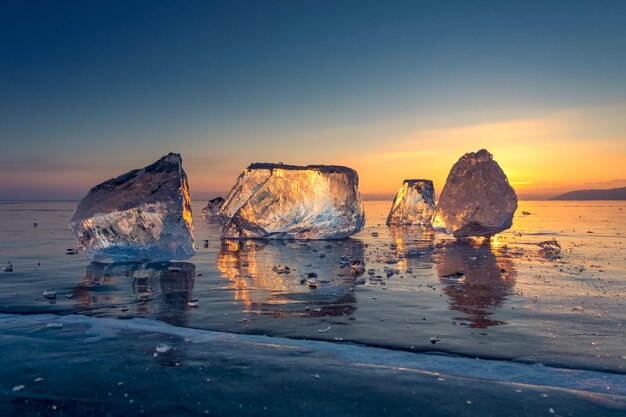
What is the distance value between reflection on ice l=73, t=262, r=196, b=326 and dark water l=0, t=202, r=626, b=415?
4 cm

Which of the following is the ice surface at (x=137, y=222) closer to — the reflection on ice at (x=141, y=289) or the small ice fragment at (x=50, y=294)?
the reflection on ice at (x=141, y=289)

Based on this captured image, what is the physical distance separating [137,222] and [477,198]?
1035 centimetres

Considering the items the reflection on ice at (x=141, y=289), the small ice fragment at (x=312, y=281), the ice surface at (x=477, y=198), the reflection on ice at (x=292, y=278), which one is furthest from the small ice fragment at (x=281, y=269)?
the ice surface at (x=477, y=198)

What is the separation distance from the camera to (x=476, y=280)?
8062 mm

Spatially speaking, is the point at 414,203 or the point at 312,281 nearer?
the point at 312,281

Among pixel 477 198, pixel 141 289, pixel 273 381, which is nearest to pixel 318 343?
pixel 273 381

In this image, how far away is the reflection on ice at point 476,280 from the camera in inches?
226

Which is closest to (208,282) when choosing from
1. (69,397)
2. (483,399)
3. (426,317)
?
(426,317)

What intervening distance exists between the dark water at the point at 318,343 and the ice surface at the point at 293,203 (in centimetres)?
792

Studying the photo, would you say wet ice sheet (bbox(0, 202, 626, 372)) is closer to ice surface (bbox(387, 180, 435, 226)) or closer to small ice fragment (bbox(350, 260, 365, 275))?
small ice fragment (bbox(350, 260, 365, 275))

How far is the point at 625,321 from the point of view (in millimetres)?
5238

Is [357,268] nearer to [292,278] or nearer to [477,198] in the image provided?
[292,278]

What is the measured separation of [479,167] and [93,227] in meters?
11.7

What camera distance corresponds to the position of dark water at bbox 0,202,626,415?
3252 mm
